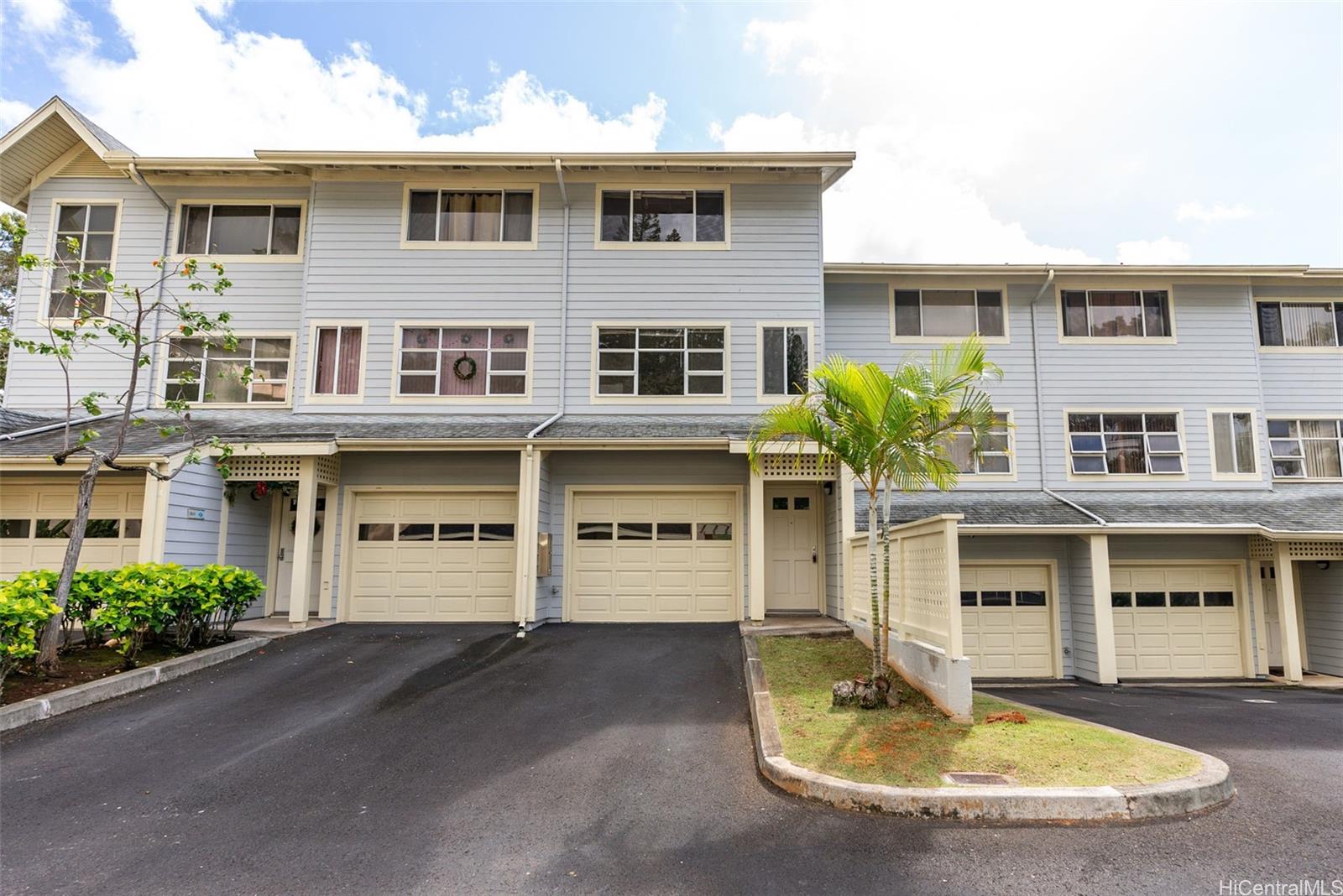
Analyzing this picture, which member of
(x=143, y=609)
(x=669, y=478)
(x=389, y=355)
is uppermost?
(x=389, y=355)

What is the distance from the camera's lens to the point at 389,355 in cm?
1201

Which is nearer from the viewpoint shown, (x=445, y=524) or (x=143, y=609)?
(x=143, y=609)

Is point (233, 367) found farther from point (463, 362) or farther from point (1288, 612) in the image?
point (1288, 612)

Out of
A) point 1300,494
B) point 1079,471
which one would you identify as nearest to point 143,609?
point 1079,471

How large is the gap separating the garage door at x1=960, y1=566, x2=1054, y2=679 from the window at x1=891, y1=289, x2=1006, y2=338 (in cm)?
478

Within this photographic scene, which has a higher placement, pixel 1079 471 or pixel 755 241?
pixel 755 241

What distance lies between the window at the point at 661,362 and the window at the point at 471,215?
257 centimetres

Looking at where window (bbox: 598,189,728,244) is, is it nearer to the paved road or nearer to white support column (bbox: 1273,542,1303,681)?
the paved road

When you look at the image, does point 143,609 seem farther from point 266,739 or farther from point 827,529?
point 827,529

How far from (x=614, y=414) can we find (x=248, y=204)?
7948 mm

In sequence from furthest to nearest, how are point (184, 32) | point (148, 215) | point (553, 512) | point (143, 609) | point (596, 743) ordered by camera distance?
point (148, 215), point (553, 512), point (184, 32), point (143, 609), point (596, 743)

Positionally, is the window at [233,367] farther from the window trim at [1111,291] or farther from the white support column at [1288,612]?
the white support column at [1288,612]

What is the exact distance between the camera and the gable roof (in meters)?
11.8

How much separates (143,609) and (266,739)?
2928 mm
